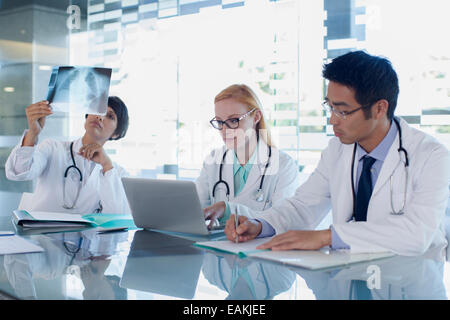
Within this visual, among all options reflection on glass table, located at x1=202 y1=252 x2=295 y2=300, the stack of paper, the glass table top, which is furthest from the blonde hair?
reflection on glass table, located at x1=202 y1=252 x2=295 y2=300

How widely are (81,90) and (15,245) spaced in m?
0.98

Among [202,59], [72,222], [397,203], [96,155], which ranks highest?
[202,59]

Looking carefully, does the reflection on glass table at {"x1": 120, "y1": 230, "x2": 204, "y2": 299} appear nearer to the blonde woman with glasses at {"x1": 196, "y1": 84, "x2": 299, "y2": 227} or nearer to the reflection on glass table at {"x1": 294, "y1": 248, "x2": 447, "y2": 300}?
the reflection on glass table at {"x1": 294, "y1": 248, "x2": 447, "y2": 300}

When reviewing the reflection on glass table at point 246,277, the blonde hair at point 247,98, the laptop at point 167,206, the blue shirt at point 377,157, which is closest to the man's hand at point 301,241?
the reflection on glass table at point 246,277

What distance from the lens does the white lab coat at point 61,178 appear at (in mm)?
2598

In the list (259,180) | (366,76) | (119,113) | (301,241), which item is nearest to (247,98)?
(259,180)

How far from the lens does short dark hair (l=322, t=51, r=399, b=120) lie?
1.80 meters

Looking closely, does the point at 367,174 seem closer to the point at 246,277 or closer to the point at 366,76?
the point at 366,76

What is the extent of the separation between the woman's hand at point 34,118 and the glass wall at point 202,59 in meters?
1.52

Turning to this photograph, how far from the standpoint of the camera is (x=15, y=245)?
1596mm

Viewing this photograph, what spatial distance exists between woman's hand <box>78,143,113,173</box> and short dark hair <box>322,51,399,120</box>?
4.31 feet

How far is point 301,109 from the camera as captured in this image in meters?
3.78

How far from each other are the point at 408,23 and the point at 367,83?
5.96 ft

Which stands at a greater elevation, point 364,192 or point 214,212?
point 364,192
